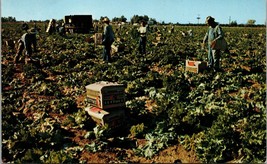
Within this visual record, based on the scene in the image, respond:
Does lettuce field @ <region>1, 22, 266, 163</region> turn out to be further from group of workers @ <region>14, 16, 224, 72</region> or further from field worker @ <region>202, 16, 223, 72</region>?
group of workers @ <region>14, 16, 224, 72</region>

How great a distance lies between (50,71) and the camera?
13.2 metres

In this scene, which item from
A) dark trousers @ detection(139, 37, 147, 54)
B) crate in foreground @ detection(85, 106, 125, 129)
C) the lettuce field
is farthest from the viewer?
dark trousers @ detection(139, 37, 147, 54)

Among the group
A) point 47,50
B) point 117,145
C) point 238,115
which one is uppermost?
point 47,50

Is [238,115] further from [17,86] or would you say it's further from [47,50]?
[47,50]

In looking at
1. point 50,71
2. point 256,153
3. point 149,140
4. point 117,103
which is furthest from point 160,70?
point 256,153

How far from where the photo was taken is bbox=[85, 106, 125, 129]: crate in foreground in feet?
24.0

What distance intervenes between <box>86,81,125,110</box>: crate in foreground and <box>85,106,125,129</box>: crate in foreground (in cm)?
12

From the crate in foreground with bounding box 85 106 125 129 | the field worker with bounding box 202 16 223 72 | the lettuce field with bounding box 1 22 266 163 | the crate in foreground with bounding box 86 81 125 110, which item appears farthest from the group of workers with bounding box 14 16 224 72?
the crate in foreground with bounding box 85 106 125 129

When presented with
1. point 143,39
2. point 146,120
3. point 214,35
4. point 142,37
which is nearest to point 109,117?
point 146,120

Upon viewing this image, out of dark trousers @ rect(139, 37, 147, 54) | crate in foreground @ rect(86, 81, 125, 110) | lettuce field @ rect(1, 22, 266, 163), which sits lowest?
lettuce field @ rect(1, 22, 266, 163)

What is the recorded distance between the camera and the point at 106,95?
294 inches

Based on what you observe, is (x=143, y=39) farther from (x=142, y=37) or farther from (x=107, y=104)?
(x=107, y=104)

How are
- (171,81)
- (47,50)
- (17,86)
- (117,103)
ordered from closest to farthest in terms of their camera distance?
(117,103), (171,81), (17,86), (47,50)

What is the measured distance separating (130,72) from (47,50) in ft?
29.5
